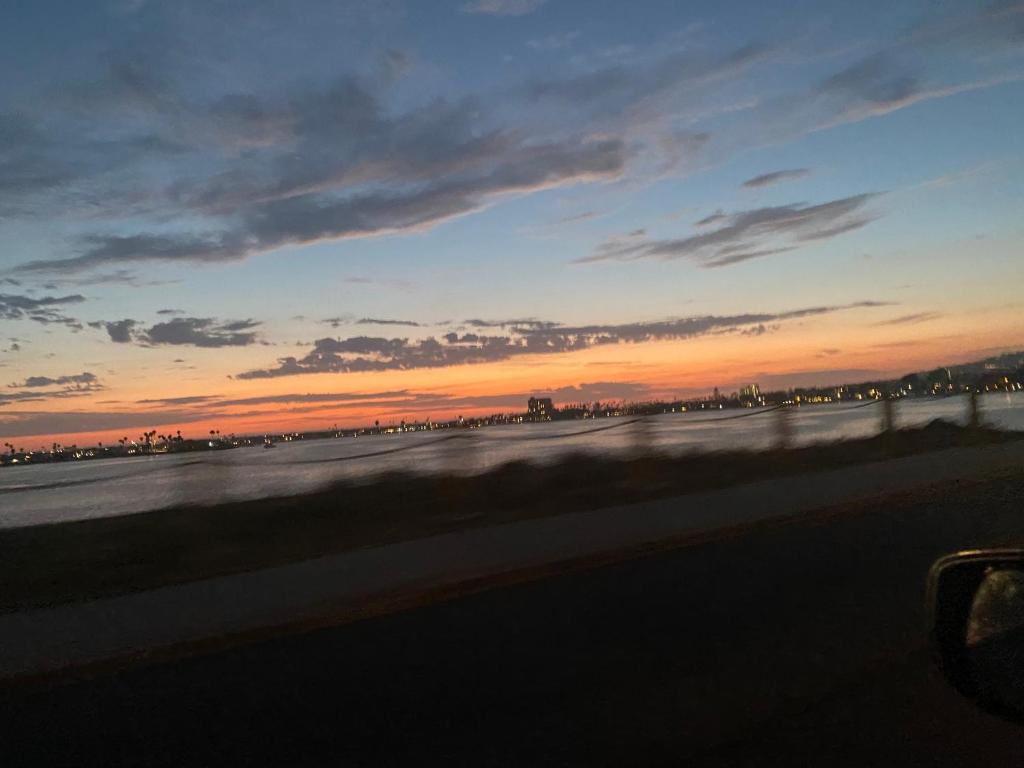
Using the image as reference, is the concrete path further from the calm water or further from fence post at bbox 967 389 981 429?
fence post at bbox 967 389 981 429

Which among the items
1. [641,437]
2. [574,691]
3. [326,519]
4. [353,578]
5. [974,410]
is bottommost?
[574,691]

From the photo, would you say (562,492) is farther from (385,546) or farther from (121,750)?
(121,750)

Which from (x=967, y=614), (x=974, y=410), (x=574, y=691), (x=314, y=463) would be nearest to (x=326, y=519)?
(x=314, y=463)

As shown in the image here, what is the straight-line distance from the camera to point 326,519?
15172 mm

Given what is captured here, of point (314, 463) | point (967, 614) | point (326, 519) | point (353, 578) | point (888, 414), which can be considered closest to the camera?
point (967, 614)

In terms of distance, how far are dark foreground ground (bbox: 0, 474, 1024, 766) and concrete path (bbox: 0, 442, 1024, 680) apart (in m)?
0.70

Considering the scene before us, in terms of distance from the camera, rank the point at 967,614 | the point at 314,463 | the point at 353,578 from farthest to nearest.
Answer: the point at 314,463, the point at 353,578, the point at 967,614

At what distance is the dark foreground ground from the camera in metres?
5.50

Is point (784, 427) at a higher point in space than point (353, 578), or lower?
higher

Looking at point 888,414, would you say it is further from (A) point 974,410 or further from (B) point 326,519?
(B) point 326,519

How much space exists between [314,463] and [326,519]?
2727 mm

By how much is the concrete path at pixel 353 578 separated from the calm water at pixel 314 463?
4.14 m

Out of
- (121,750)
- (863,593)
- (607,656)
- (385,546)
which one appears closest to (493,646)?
(607,656)

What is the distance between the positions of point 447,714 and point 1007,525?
893 centimetres
